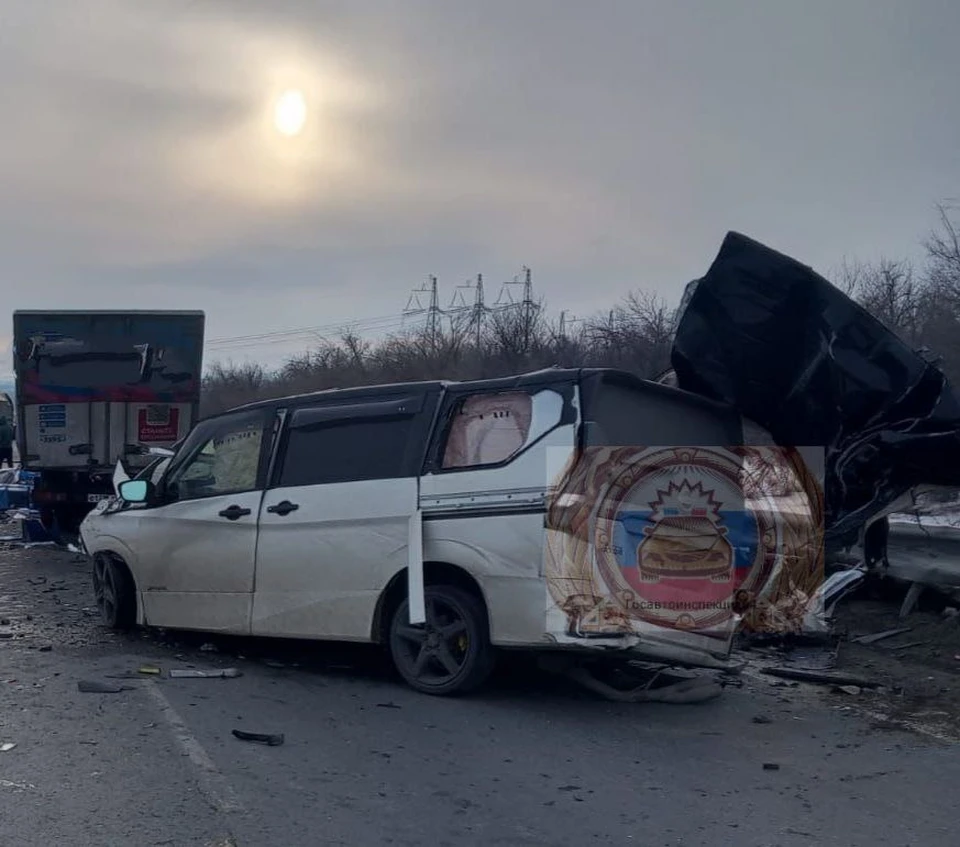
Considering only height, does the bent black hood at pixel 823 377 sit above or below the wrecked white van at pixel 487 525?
above

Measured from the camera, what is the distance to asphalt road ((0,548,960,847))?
4848 millimetres

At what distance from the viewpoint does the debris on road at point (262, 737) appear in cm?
607

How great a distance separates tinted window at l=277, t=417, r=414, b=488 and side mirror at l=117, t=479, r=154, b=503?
4.54 ft

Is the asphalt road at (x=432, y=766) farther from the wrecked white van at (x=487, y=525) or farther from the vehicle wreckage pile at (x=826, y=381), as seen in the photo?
the vehicle wreckage pile at (x=826, y=381)

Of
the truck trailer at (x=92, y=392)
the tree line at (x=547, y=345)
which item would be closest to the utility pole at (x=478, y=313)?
the tree line at (x=547, y=345)

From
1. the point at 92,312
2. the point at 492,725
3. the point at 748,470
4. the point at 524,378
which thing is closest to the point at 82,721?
the point at 492,725

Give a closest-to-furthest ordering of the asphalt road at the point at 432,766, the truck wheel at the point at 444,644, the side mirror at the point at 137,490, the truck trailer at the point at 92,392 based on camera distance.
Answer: the asphalt road at the point at 432,766 < the truck wheel at the point at 444,644 < the side mirror at the point at 137,490 < the truck trailer at the point at 92,392

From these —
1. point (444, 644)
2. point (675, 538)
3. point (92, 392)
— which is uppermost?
point (92, 392)

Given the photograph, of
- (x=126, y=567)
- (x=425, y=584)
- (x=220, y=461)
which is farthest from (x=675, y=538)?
(x=126, y=567)

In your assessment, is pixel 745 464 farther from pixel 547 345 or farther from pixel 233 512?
pixel 547 345

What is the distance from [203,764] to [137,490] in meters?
3.54

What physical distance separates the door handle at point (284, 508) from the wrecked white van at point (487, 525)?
13 millimetres

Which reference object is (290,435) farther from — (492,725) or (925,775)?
(925,775)

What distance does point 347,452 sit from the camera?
25.0 feet
